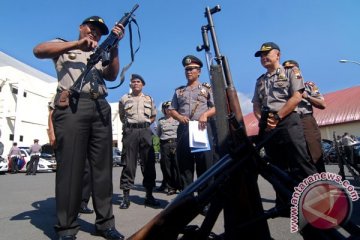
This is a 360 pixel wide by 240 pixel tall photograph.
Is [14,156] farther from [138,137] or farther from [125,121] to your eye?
[138,137]

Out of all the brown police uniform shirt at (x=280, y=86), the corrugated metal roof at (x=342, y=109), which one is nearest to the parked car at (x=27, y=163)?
the brown police uniform shirt at (x=280, y=86)

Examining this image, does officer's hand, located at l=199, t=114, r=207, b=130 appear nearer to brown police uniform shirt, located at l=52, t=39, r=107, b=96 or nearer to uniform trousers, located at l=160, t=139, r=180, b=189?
brown police uniform shirt, located at l=52, t=39, r=107, b=96

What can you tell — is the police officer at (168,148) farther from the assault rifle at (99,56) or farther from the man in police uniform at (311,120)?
the assault rifle at (99,56)

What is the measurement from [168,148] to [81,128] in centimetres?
520

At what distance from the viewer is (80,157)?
3.13 metres

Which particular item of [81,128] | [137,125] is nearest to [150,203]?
[137,125]

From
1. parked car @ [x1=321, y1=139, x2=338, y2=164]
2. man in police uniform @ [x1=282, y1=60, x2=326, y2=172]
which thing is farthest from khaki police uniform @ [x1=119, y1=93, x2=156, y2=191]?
parked car @ [x1=321, y1=139, x2=338, y2=164]

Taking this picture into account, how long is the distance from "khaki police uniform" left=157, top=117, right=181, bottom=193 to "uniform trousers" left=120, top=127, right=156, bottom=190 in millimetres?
2148

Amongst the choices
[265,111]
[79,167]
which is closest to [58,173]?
[79,167]

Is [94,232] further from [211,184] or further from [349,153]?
[349,153]

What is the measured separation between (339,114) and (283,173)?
47824mm

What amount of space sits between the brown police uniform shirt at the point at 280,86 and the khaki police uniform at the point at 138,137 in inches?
80.3

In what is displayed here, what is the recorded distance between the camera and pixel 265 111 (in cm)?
192

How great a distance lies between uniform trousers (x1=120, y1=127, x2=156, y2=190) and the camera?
520 centimetres
